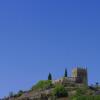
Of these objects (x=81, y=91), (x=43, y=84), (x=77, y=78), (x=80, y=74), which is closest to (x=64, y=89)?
(x=81, y=91)

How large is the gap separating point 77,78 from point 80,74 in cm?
246

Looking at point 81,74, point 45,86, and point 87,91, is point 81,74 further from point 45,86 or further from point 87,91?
point 87,91

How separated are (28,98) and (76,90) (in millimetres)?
15144

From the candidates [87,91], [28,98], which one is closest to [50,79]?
[28,98]

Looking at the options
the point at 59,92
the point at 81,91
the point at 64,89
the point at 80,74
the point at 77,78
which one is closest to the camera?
the point at 81,91

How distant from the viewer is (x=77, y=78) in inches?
5950

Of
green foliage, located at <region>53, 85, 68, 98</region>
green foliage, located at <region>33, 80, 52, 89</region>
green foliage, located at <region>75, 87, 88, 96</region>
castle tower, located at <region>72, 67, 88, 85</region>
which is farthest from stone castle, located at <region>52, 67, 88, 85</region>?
green foliage, located at <region>53, 85, 68, 98</region>

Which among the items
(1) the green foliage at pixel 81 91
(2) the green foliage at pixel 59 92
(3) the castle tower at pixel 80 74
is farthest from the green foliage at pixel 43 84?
(1) the green foliage at pixel 81 91

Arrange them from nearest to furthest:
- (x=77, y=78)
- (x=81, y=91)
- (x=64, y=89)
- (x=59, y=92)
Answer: (x=81, y=91), (x=59, y=92), (x=64, y=89), (x=77, y=78)

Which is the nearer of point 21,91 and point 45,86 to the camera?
point 45,86

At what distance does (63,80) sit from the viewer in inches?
5689

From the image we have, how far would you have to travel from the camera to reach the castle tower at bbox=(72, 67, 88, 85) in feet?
495

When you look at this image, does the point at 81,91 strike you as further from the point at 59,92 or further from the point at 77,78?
the point at 77,78

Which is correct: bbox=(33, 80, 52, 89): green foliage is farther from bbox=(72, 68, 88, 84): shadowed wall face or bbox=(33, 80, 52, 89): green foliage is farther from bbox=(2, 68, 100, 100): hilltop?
bbox=(72, 68, 88, 84): shadowed wall face
